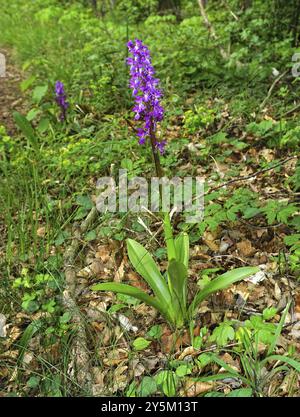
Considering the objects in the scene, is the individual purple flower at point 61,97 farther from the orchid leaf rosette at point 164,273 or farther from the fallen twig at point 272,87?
the fallen twig at point 272,87

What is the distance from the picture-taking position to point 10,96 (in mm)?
4953

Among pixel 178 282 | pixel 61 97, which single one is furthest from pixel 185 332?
pixel 61 97

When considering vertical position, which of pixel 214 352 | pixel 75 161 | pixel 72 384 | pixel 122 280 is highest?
pixel 75 161

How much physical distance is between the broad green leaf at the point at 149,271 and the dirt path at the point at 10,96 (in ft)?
8.97

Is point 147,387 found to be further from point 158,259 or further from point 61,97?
point 61,97

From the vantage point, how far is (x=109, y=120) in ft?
12.6

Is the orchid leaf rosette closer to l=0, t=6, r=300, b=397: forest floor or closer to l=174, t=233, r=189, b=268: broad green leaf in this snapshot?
l=174, t=233, r=189, b=268: broad green leaf

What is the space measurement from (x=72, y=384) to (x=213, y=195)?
128 centimetres

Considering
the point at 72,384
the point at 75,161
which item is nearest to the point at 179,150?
the point at 75,161

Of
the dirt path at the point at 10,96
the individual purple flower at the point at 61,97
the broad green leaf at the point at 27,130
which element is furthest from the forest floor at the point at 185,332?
the dirt path at the point at 10,96

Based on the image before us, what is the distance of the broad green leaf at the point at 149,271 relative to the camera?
6.44 ft

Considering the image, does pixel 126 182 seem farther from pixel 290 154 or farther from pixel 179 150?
pixel 290 154

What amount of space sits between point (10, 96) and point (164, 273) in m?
3.60

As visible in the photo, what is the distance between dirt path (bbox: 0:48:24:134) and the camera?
4439 mm
